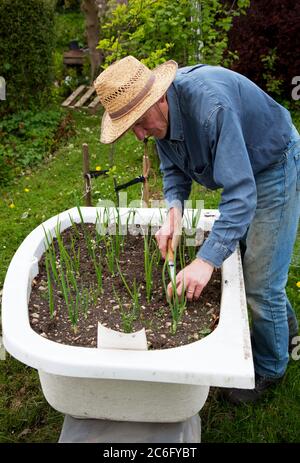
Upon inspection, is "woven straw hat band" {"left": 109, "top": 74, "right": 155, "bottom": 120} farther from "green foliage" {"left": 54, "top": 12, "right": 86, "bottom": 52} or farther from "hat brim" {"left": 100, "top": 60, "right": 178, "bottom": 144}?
"green foliage" {"left": 54, "top": 12, "right": 86, "bottom": 52}

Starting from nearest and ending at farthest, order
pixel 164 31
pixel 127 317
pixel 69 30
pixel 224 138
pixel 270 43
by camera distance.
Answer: pixel 224 138 < pixel 127 317 < pixel 164 31 < pixel 270 43 < pixel 69 30

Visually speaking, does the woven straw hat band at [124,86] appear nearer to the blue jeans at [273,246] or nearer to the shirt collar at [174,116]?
the shirt collar at [174,116]

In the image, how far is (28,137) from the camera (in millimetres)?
5602

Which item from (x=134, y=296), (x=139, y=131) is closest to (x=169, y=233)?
(x=134, y=296)

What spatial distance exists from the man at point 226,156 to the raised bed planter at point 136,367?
168 mm

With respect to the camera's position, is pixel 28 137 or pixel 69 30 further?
pixel 69 30

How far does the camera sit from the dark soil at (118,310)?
178cm

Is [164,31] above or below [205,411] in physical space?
above

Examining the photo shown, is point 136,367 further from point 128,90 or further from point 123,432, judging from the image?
point 128,90

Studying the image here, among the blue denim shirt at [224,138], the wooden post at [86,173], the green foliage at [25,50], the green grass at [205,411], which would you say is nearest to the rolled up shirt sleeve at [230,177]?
the blue denim shirt at [224,138]

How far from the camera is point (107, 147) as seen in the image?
18.0ft

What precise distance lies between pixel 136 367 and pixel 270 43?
5331 mm

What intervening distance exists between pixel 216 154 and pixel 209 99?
0.17 m
